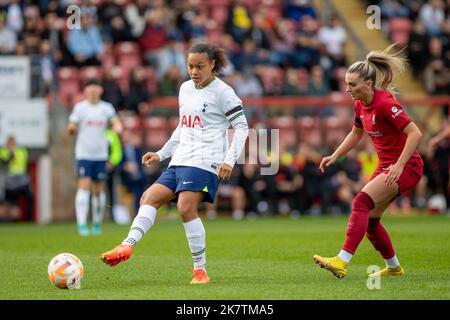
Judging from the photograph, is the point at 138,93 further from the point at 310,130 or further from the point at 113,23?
the point at 310,130

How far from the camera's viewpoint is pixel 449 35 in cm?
2823

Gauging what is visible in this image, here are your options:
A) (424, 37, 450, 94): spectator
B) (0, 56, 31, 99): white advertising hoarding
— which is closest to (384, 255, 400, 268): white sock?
(0, 56, 31, 99): white advertising hoarding

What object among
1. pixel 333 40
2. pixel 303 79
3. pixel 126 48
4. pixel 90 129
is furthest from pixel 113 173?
pixel 333 40

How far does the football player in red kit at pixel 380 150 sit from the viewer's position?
9.72m

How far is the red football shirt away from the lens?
9820 mm

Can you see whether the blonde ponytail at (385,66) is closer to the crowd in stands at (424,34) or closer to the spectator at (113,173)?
the spectator at (113,173)

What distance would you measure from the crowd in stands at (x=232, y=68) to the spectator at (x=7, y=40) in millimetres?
30

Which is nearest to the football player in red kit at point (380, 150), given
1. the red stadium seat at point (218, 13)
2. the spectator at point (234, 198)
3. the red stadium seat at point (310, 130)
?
the spectator at point (234, 198)

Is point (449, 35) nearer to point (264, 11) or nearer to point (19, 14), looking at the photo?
point (264, 11)

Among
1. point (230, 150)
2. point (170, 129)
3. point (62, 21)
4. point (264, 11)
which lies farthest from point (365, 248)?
point (264, 11)

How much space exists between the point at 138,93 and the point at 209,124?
1431 cm

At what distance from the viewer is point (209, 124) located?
32.2ft

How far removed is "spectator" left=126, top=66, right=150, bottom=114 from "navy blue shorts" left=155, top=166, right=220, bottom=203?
14.1 metres

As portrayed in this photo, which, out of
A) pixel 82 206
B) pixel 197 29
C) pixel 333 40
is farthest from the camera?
pixel 333 40
